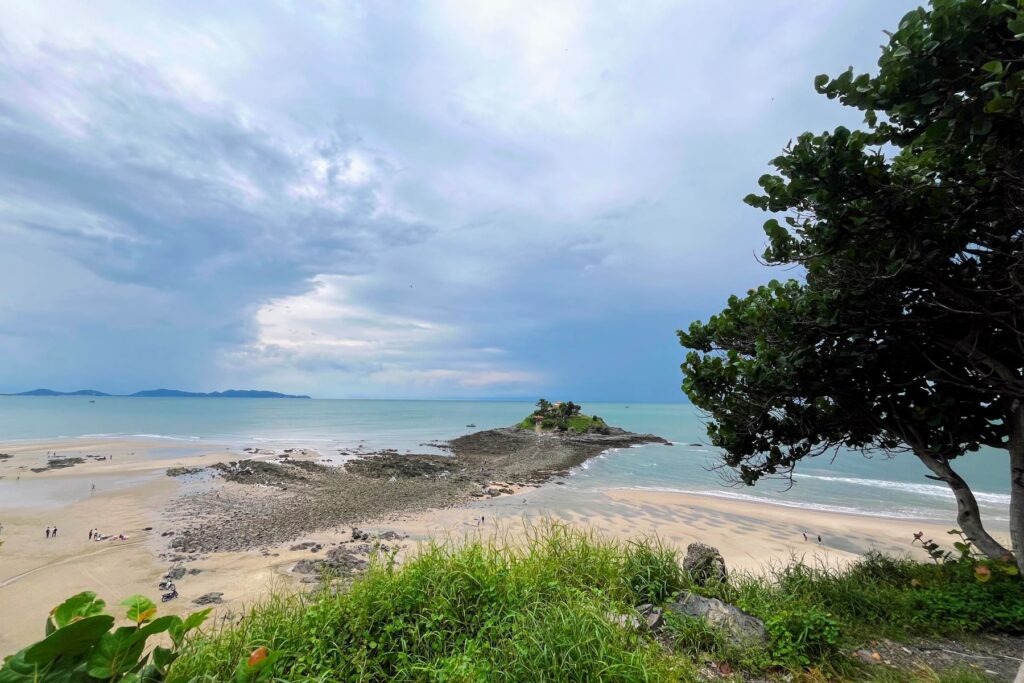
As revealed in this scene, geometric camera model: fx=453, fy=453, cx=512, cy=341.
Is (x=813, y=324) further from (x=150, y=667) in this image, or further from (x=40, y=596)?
(x=40, y=596)

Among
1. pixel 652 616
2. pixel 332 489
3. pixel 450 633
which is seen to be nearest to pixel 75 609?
pixel 450 633

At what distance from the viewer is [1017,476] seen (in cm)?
575

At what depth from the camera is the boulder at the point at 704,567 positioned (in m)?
6.37

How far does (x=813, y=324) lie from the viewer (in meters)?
5.99

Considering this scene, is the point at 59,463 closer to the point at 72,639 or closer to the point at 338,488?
the point at 338,488

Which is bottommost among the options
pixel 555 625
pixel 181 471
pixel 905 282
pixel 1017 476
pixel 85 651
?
pixel 181 471

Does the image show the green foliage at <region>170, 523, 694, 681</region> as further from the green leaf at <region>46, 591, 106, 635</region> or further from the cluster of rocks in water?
the cluster of rocks in water

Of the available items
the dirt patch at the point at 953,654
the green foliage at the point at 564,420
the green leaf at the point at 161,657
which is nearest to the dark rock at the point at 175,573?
the green leaf at the point at 161,657

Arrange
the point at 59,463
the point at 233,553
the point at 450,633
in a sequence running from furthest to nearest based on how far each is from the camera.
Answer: the point at 59,463 < the point at 233,553 < the point at 450,633

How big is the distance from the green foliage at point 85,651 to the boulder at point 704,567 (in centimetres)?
620

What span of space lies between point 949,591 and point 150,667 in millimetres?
8730

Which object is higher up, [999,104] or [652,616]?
[999,104]

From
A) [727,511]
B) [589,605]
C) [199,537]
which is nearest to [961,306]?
[589,605]

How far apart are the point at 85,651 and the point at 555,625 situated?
348 cm
